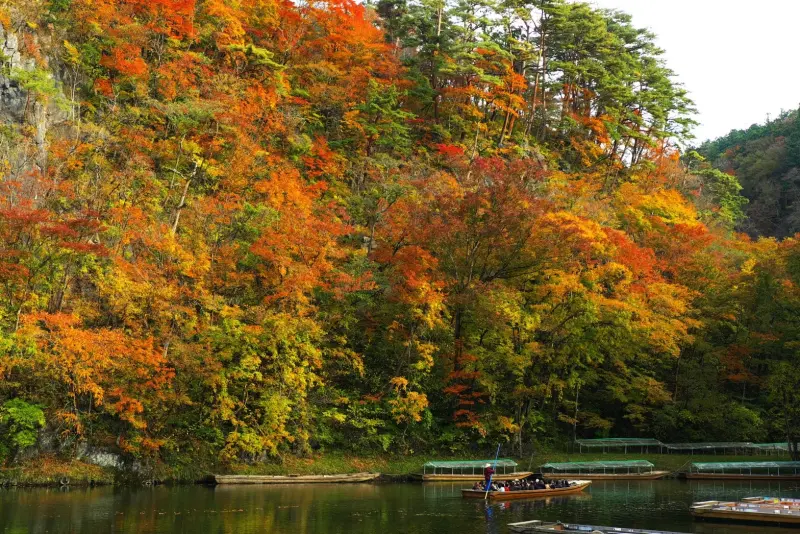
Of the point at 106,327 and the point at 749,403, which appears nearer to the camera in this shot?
the point at 106,327

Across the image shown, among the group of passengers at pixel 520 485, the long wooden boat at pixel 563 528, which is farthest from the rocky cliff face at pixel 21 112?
the long wooden boat at pixel 563 528

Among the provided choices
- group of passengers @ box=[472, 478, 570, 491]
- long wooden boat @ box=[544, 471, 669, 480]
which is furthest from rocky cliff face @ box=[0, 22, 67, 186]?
long wooden boat @ box=[544, 471, 669, 480]

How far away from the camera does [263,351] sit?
31.1 m

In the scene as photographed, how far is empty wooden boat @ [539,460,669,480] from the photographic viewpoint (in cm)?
3394

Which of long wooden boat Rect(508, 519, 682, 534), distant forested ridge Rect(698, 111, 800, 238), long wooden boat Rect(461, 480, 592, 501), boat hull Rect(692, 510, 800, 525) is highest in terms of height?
distant forested ridge Rect(698, 111, 800, 238)

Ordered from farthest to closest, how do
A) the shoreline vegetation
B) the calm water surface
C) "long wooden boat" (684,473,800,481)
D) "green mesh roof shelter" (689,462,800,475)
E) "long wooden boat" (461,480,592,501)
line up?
"long wooden boat" (684,473,800,481), "green mesh roof shelter" (689,462,800,475), "long wooden boat" (461,480,592,501), the shoreline vegetation, the calm water surface

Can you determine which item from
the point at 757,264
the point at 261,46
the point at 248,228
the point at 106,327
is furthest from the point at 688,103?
the point at 106,327

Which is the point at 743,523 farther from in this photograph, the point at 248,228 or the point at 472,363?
the point at 248,228

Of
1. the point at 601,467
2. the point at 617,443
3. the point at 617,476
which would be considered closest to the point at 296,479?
the point at 601,467

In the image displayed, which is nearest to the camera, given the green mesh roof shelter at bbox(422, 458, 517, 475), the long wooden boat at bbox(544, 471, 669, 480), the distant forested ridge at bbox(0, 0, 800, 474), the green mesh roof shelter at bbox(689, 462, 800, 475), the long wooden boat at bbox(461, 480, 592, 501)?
the long wooden boat at bbox(461, 480, 592, 501)

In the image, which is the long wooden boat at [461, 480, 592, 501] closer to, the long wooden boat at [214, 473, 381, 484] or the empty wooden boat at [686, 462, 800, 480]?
the long wooden boat at [214, 473, 381, 484]

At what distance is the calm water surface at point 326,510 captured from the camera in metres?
19.3

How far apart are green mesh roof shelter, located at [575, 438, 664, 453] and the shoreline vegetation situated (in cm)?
80

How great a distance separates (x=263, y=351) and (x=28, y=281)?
9544 millimetres
